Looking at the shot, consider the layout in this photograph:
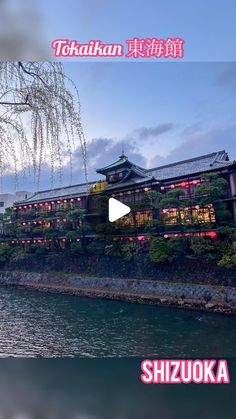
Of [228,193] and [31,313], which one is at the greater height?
[228,193]

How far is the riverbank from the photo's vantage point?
15062 millimetres

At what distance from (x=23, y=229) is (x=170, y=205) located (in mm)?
15898

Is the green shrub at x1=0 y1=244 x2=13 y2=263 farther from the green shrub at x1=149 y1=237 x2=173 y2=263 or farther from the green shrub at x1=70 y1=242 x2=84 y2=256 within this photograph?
the green shrub at x1=149 y1=237 x2=173 y2=263

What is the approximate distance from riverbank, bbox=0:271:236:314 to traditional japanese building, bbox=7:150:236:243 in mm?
3916

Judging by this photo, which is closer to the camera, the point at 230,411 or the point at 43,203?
the point at 230,411

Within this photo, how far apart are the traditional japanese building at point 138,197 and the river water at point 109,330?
6.40 meters

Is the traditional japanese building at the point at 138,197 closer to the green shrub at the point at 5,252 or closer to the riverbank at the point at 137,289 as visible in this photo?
the green shrub at the point at 5,252

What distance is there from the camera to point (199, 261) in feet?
58.6

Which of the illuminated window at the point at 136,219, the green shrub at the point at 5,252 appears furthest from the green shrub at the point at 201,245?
the green shrub at the point at 5,252

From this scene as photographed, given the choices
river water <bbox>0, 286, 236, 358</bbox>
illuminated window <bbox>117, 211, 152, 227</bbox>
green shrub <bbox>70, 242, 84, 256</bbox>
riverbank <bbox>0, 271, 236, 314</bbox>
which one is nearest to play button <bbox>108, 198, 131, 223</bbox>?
river water <bbox>0, 286, 236, 358</bbox>

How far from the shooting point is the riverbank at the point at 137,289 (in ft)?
49.4

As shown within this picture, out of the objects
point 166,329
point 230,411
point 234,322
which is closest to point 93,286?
point 166,329

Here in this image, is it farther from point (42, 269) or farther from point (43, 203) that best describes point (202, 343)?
point (43, 203)

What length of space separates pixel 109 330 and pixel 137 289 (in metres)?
6.52
